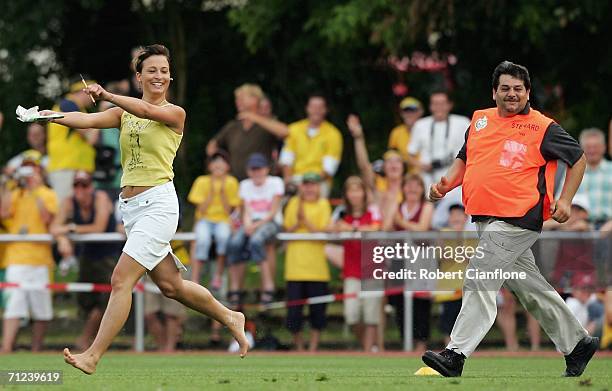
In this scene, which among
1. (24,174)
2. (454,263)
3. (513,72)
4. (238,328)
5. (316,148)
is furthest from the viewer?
(316,148)

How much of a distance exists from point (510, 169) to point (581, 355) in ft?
4.93

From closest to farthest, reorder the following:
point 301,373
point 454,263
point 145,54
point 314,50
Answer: point 145,54, point 301,373, point 454,263, point 314,50

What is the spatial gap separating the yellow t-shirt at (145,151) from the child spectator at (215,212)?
7.15 metres

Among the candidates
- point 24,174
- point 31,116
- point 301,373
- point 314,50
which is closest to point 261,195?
point 24,174

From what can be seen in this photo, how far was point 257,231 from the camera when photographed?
17.6 m

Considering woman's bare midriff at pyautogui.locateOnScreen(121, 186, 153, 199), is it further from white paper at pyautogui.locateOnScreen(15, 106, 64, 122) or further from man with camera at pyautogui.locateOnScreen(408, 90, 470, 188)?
man with camera at pyautogui.locateOnScreen(408, 90, 470, 188)

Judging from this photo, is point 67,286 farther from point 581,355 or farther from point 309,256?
point 581,355

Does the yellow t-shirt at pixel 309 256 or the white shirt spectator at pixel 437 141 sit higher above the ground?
the white shirt spectator at pixel 437 141

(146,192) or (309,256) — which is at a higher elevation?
(146,192)

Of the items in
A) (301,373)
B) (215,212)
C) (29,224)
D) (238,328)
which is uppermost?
(215,212)

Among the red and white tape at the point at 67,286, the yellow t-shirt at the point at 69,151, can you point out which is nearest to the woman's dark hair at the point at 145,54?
the red and white tape at the point at 67,286

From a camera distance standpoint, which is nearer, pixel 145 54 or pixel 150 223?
pixel 150 223

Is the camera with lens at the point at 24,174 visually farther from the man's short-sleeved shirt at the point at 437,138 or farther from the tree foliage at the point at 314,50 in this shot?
the man's short-sleeved shirt at the point at 437,138

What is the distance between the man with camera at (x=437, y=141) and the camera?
17828 millimetres
